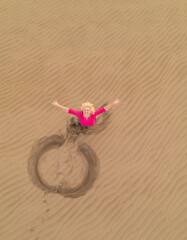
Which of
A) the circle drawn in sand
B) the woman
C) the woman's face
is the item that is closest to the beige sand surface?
the circle drawn in sand

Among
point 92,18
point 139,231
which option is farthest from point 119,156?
point 92,18

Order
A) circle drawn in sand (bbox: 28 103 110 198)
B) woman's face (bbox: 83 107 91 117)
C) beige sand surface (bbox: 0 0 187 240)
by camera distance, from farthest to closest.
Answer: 1. circle drawn in sand (bbox: 28 103 110 198)
2. beige sand surface (bbox: 0 0 187 240)
3. woman's face (bbox: 83 107 91 117)

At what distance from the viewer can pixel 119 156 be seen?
4.73 meters

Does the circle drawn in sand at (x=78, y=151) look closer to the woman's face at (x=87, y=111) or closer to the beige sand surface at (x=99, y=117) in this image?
the beige sand surface at (x=99, y=117)

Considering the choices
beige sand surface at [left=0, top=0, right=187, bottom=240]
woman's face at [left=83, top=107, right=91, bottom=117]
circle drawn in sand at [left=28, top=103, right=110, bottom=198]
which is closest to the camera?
woman's face at [left=83, top=107, right=91, bottom=117]

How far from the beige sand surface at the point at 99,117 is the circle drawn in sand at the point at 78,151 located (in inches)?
1.6

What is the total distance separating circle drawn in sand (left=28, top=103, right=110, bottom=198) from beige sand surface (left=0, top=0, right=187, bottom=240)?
39 millimetres

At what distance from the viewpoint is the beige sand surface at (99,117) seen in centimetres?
424

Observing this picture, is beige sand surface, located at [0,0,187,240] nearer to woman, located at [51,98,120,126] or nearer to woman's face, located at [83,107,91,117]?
woman, located at [51,98,120,126]

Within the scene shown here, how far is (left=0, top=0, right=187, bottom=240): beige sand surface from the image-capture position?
13.9 ft

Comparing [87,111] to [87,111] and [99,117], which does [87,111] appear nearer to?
[87,111]

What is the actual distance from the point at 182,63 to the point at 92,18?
356 cm

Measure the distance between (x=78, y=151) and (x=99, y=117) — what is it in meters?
1.14

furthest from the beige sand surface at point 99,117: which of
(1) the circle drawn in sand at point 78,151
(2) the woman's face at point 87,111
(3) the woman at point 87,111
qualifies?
(2) the woman's face at point 87,111
